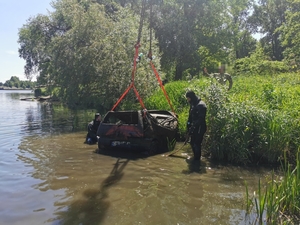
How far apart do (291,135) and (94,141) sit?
635cm

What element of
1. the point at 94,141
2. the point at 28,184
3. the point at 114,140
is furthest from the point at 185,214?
the point at 94,141

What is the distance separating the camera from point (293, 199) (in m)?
4.00

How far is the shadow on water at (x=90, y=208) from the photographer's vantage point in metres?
4.33

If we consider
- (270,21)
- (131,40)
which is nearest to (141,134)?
(131,40)

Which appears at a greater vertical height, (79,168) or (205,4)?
(205,4)

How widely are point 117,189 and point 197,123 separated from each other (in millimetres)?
2841

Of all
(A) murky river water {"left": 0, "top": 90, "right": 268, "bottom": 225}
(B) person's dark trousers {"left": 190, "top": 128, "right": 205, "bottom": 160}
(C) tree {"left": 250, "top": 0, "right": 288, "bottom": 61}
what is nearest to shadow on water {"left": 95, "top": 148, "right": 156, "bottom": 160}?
(A) murky river water {"left": 0, "top": 90, "right": 268, "bottom": 225}

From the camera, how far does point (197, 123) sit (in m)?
7.50

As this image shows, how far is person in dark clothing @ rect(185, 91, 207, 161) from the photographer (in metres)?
7.52

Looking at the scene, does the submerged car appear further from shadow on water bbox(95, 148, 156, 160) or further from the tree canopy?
the tree canopy

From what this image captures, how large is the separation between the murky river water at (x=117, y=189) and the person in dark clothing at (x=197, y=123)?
0.46 metres

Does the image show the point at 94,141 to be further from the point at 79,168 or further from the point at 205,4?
the point at 205,4

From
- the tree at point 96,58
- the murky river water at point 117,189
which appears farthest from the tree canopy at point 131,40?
the murky river water at point 117,189

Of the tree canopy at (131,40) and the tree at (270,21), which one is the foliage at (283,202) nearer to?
the tree canopy at (131,40)
